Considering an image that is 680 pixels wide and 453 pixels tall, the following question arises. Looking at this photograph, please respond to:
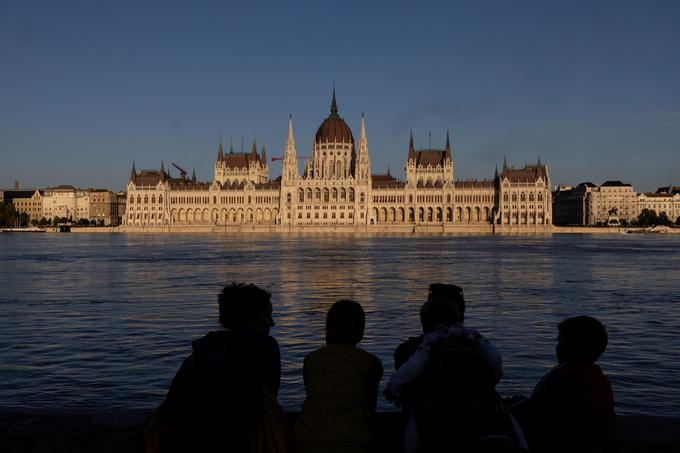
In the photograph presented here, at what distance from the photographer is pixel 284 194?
6757 inches

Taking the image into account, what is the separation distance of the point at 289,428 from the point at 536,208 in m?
167

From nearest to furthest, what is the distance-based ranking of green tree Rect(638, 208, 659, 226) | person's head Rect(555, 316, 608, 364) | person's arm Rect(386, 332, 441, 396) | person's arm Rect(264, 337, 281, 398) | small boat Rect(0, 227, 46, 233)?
person's arm Rect(386, 332, 441, 396) → person's arm Rect(264, 337, 281, 398) → person's head Rect(555, 316, 608, 364) → green tree Rect(638, 208, 659, 226) → small boat Rect(0, 227, 46, 233)

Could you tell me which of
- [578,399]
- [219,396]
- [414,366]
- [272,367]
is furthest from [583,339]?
[219,396]

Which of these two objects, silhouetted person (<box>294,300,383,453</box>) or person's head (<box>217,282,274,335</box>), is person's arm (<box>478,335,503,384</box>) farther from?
person's head (<box>217,282,274,335</box>)

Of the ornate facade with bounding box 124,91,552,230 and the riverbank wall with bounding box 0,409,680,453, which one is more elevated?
the ornate facade with bounding box 124,91,552,230

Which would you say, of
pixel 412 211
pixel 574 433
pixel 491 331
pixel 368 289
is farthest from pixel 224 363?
pixel 412 211

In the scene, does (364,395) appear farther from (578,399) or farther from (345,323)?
(578,399)

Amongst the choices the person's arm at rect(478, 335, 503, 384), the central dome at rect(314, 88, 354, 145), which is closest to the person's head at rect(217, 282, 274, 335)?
the person's arm at rect(478, 335, 503, 384)

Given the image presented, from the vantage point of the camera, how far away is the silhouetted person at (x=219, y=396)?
15.9 ft

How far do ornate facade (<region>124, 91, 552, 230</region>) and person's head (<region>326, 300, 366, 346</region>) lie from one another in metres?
159

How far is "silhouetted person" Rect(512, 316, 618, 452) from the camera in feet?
16.9

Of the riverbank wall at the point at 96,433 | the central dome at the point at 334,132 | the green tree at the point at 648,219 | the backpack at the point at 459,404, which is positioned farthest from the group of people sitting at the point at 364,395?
the green tree at the point at 648,219

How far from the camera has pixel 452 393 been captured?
483 cm

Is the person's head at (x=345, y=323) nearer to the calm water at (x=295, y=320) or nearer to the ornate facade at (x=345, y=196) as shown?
the calm water at (x=295, y=320)
